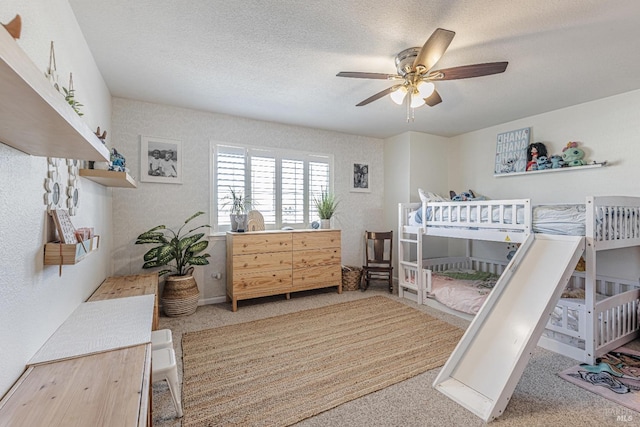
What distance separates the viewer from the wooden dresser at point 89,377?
920mm

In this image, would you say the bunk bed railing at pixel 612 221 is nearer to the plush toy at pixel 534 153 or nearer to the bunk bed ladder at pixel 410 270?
the plush toy at pixel 534 153

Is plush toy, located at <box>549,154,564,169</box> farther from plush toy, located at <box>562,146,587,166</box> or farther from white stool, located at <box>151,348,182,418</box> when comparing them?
white stool, located at <box>151,348,182,418</box>

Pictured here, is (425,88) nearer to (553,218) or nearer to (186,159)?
(553,218)

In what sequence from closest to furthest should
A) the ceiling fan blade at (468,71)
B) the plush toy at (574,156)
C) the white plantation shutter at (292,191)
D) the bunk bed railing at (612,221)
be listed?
the ceiling fan blade at (468,71), the bunk bed railing at (612,221), the plush toy at (574,156), the white plantation shutter at (292,191)

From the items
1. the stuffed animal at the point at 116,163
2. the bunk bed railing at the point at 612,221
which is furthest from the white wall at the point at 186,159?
the bunk bed railing at the point at 612,221

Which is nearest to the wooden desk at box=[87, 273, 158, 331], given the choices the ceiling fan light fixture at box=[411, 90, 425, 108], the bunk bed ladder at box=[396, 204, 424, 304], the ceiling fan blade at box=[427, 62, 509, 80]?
the ceiling fan light fixture at box=[411, 90, 425, 108]

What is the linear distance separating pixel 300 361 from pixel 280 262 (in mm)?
1581

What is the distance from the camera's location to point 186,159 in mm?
3586

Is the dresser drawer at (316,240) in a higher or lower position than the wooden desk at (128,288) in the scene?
higher

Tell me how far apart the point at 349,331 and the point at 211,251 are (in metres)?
2.08

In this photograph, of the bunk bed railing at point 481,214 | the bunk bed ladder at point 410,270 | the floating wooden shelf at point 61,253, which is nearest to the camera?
the floating wooden shelf at point 61,253

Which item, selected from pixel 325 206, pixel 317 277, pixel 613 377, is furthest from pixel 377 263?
pixel 613 377

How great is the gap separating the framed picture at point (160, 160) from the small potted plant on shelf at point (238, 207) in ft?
2.18

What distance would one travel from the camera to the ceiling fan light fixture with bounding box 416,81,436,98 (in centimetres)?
207
